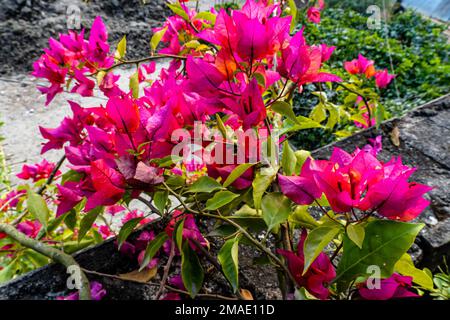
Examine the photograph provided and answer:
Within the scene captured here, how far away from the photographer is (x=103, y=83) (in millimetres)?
761

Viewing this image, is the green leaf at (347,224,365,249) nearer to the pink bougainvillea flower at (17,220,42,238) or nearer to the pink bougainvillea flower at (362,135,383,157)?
the pink bougainvillea flower at (362,135,383,157)

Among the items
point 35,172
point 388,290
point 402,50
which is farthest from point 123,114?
point 402,50

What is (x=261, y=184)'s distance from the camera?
0.47m

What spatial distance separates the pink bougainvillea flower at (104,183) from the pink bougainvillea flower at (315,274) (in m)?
0.23

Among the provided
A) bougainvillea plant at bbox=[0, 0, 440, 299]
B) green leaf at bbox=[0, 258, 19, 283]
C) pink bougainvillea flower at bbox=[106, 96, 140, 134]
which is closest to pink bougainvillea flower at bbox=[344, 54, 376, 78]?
bougainvillea plant at bbox=[0, 0, 440, 299]

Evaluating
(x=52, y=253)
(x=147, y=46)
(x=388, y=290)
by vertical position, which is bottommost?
(x=147, y=46)

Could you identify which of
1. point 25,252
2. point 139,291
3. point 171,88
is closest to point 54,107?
point 25,252

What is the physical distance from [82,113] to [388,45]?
257 cm

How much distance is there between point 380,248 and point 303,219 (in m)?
0.12

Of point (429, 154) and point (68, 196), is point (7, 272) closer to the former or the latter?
point (68, 196)

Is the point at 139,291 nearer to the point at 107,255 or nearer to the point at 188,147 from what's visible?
the point at 107,255

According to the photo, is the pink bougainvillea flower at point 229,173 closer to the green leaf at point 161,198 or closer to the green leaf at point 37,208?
the green leaf at point 161,198

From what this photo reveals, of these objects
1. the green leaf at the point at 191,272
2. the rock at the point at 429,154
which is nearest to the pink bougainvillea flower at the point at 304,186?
the green leaf at the point at 191,272

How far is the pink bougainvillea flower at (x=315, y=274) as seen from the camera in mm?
475
